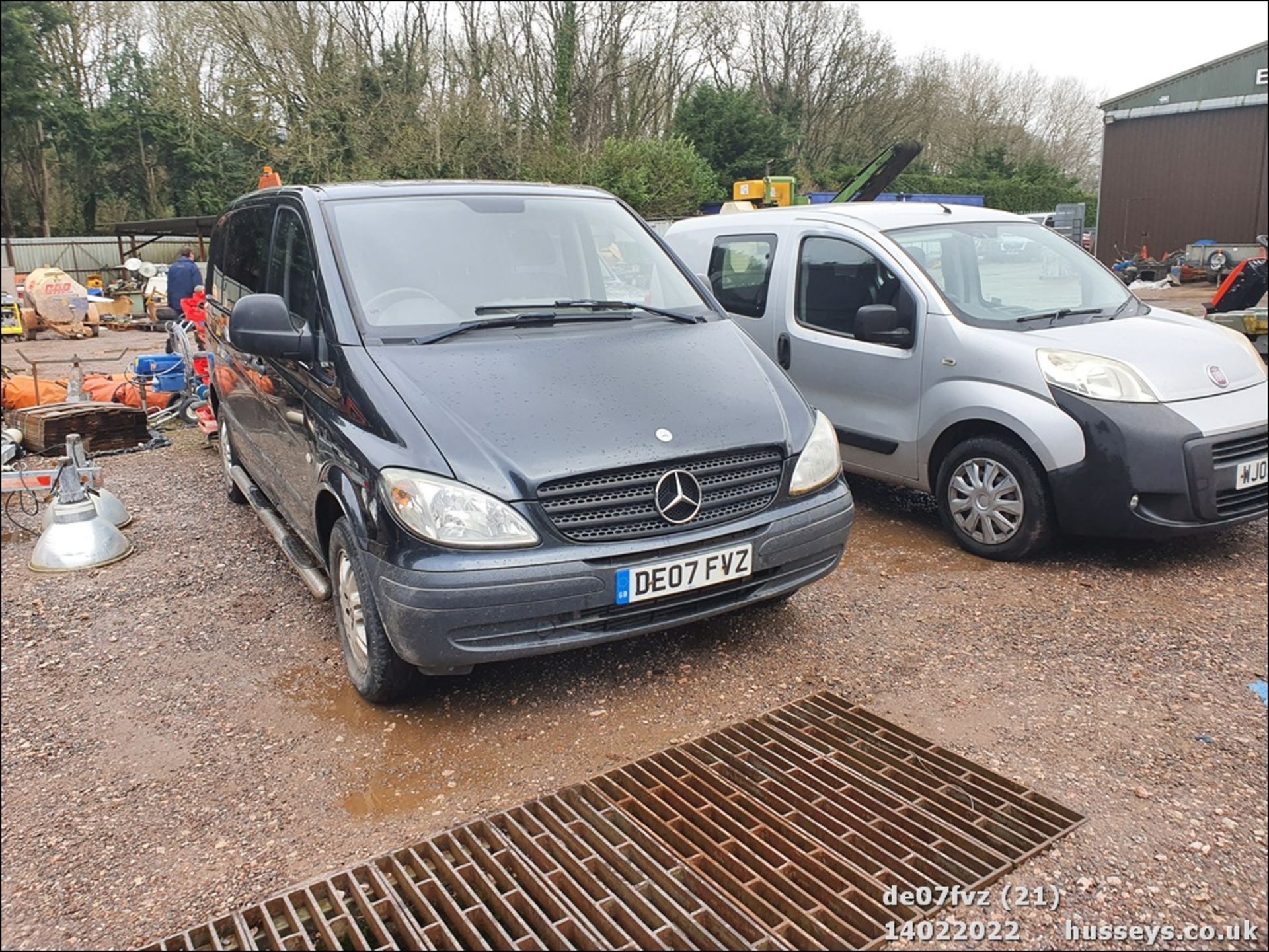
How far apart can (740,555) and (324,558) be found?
1.67 metres

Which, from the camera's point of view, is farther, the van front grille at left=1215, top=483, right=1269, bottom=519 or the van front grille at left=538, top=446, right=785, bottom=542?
the van front grille at left=1215, top=483, right=1269, bottom=519

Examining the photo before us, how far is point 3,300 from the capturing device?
1706 centimetres

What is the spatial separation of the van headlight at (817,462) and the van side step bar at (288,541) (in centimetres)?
190

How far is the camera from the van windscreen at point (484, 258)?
377 centimetres

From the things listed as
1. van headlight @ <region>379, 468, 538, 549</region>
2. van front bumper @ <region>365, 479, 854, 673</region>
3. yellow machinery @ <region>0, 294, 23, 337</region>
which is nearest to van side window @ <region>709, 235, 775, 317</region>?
van front bumper @ <region>365, 479, 854, 673</region>

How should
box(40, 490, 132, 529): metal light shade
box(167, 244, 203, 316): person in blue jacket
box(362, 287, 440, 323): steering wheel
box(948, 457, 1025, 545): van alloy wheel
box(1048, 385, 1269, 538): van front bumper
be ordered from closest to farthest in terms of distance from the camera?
box(362, 287, 440, 323): steering wheel → box(1048, 385, 1269, 538): van front bumper → box(948, 457, 1025, 545): van alloy wheel → box(40, 490, 132, 529): metal light shade → box(167, 244, 203, 316): person in blue jacket

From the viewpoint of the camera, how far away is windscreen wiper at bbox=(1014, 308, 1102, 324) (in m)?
4.95

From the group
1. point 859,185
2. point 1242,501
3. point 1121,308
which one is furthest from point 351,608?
point 859,185

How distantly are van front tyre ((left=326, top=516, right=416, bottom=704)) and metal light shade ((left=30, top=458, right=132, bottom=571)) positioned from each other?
4.86 ft

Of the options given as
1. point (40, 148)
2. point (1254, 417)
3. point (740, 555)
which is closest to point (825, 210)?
point (1254, 417)

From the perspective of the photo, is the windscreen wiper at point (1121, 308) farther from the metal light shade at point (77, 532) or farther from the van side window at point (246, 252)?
the metal light shade at point (77, 532)

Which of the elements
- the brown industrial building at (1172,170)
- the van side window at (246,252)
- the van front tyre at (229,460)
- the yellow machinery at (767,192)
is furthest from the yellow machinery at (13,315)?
the brown industrial building at (1172,170)

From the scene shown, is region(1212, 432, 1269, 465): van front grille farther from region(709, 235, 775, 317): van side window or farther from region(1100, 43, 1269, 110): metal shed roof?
region(1100, 43, 1269, 110): metal shed roof

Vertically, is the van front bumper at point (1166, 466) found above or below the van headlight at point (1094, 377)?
below
